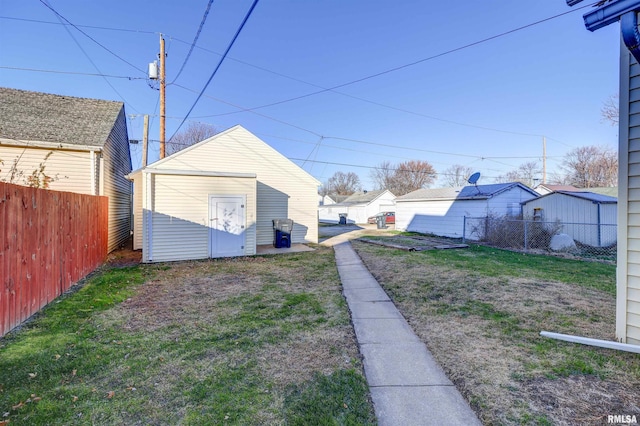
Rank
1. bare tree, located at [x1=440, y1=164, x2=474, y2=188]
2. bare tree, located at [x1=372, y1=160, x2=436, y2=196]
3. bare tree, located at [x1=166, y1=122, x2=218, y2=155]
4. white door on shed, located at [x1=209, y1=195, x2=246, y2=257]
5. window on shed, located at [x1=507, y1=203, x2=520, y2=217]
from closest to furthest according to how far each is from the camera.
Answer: white door on shed, located at [x1=209, y1=195, x2=246, y2=257] < window on shed, located at [x1=507, y1=203, x2=520, y2=217] < bare tree, located at [x1=166, y1=122, x2=218, y2=155] < bare tree, located at [x1=440, y1=164, x2=474, y2=188] < bare tree, located at [x1=372, y1=160, x2=436, y2=196]

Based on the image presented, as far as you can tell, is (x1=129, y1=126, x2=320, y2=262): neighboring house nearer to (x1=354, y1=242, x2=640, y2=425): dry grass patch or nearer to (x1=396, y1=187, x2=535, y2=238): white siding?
(x1=354, y1=242, x2=640, y2=425): dry grass patch

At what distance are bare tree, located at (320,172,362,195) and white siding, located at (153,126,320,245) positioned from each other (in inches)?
1852

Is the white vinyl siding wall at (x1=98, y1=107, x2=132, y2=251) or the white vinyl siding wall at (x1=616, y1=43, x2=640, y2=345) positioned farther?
the white vinyl siding wall at (x1=98, y1=107, x2=132, y2=251)

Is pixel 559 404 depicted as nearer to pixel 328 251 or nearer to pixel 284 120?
pixel 328 251

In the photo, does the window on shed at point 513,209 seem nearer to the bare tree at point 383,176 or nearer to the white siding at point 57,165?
the white siding at point 57,165

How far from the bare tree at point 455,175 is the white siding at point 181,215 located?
4086 cm

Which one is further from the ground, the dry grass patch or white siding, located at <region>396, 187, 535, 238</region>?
white siding, located at <region>396, 187, 535, 238</region>

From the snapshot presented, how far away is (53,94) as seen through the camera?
1132cm

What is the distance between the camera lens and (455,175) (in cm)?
A: 4456

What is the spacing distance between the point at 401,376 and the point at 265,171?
34.5ft

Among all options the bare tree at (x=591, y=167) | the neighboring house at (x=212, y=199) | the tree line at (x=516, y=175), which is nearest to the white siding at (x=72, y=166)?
the neighboring house at (x=212, y=199)

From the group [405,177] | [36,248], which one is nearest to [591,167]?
[405,177]

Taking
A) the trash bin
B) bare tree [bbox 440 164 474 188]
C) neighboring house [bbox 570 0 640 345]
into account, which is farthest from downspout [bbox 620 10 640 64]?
bare tree [bbox 440 164 474 188]

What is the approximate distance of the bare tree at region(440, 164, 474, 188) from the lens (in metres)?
44.2
